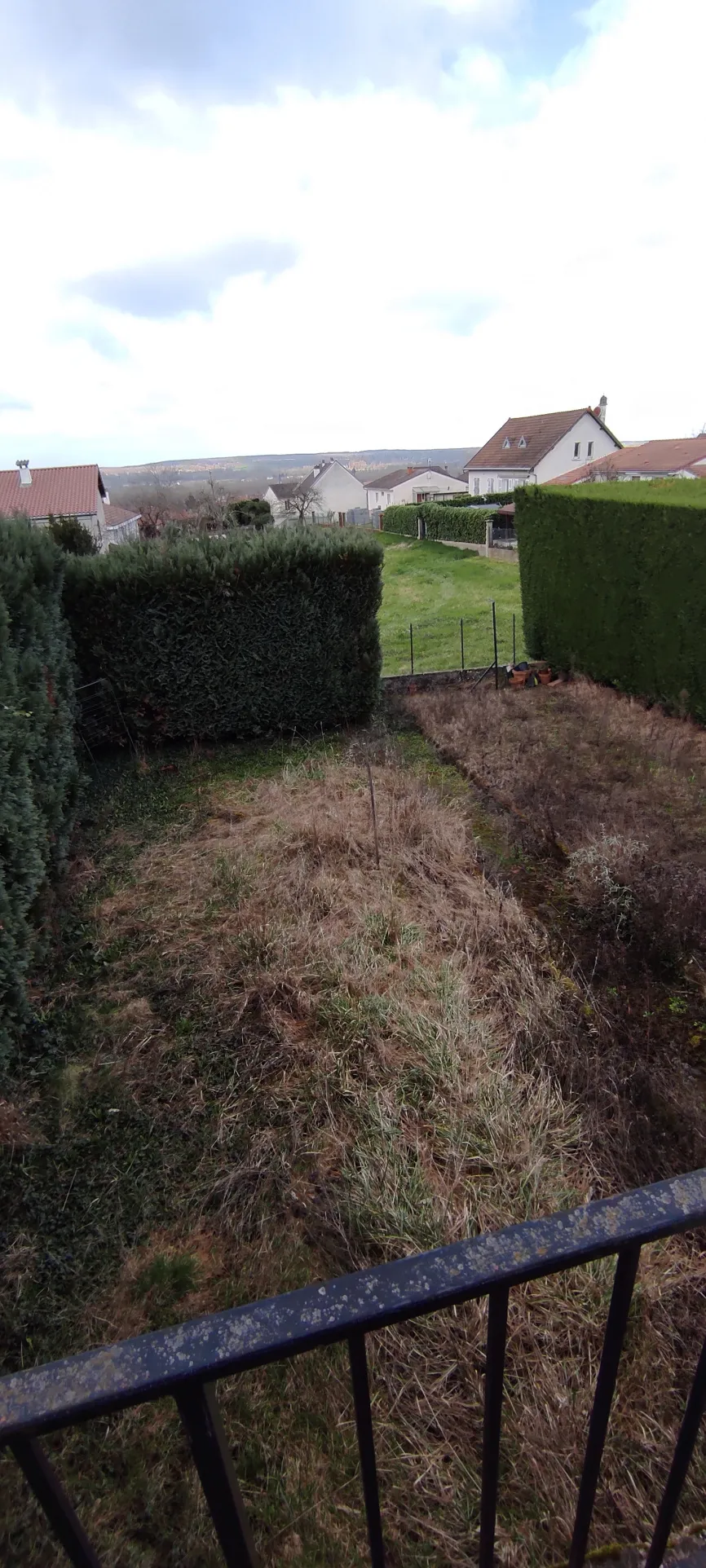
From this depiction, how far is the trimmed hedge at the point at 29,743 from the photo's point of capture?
11.7ft

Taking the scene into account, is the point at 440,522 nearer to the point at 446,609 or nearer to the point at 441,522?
the point at 441,522

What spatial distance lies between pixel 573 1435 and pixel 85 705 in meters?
7.26

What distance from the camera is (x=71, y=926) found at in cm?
449

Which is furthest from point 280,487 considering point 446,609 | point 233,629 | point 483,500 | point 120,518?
point 233,629

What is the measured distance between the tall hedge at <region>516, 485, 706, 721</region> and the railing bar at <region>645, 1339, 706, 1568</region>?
7460 millimetres

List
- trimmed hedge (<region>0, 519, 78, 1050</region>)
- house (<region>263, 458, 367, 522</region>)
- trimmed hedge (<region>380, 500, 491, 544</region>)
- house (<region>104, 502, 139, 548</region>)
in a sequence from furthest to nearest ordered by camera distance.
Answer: house (<region>263, 458, 367, 522</region>) < house (<region>104, 502, 139, 548</region>) < trimmed hedge (<region>380, 500, 491, 544</region>) < trimmed hedge (<region>0, 519, 78, 1050</region>)

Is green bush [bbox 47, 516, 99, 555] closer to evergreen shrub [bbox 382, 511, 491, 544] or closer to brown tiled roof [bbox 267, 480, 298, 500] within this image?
evergreen shrub [bbox 382, 511, 491, 544]

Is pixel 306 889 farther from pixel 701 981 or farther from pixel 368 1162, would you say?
pixel 701 981

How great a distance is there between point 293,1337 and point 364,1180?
2.15 metres

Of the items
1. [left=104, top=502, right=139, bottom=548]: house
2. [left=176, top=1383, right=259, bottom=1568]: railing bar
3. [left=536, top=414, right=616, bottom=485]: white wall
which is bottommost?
[left=176, top=1383, right=259, bottom=1568]: railing bar

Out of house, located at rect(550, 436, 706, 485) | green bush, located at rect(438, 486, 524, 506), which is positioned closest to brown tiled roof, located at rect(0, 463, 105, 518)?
green bush, located at rect(438, 486, 524, 506)

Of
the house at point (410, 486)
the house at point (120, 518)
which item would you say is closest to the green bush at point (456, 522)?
the house at point (120, 518)

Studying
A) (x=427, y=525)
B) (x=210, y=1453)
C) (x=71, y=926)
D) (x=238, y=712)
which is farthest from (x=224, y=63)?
(x=427, y=525)

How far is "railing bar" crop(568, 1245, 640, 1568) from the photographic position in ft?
2.76
